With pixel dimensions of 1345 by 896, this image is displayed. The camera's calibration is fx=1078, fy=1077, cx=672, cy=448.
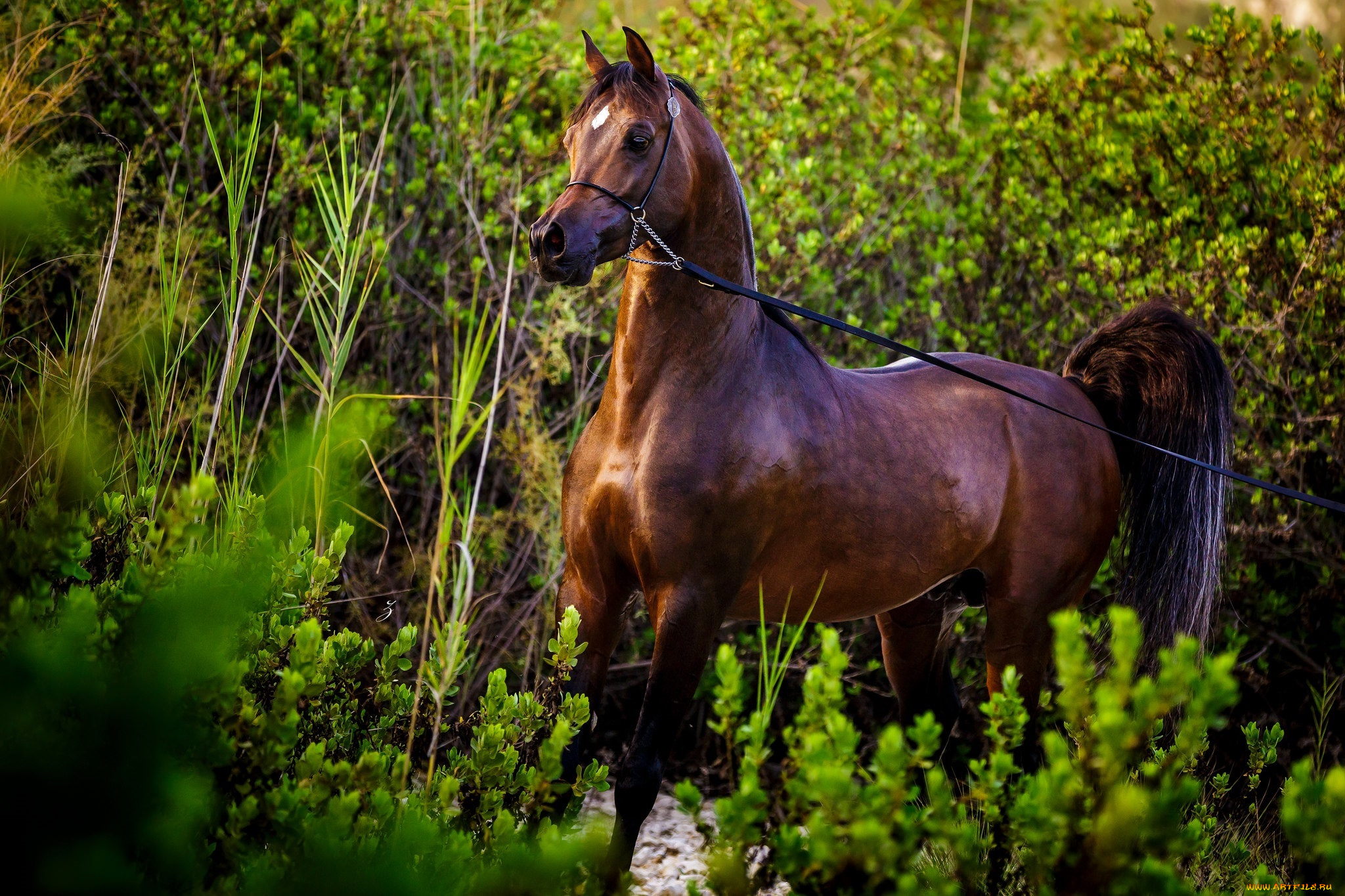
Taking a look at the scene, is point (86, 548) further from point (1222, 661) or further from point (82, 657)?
point (1222, 661)

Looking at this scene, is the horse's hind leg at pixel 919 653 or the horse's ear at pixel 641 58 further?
the horse's hind leg at pixel 919 653

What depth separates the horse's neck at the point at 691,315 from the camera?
8.21ft

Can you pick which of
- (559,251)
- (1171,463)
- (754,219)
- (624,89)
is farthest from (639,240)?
(754,219)

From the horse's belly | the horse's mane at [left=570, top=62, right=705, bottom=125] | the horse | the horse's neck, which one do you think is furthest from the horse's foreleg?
the horse's mane at [left=570, top=62, right=705, bottom=125]

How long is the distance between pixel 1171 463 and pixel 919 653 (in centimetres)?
93

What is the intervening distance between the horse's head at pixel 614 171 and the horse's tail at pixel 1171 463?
1645 mm

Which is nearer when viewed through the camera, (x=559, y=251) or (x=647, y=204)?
(x=559, y=251)

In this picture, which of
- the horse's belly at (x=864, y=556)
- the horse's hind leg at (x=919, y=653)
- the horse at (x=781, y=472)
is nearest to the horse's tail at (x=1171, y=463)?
the horse at (x=781, y=472)

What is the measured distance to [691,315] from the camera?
251cm

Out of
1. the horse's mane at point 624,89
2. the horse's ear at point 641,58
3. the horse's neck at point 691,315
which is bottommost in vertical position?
the horse's neck at point 691,315

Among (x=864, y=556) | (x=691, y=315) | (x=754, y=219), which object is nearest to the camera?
(x=691, y=315)

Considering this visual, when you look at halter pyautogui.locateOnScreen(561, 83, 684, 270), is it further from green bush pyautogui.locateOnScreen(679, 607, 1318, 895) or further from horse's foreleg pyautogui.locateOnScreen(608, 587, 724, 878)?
green bush pyautogui.locateOnScreen(679, 607, 1318, 895)

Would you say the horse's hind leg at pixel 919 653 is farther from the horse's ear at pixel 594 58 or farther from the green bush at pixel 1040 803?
the horse's ear at pixel 594 58

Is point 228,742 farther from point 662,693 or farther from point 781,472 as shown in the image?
point 781,472
